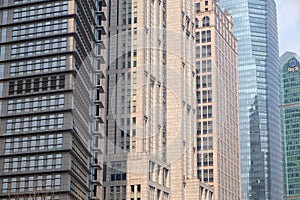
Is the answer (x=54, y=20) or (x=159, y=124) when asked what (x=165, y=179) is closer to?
(x=159, y=124)

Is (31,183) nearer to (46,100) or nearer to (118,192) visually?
(46,100)

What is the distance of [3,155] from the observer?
107m

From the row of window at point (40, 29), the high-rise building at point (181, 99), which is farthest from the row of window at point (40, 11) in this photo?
the high-rise building at point (181, 99)

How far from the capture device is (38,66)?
11138cm

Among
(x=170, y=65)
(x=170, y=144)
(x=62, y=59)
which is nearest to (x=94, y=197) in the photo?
(x=62, y=59)

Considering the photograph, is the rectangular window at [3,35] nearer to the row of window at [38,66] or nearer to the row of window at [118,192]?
the row of window at [38,66]

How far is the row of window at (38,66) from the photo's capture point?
110125 mm

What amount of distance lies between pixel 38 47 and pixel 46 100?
1026 cm

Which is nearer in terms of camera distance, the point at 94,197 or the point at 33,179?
the point at 33,179

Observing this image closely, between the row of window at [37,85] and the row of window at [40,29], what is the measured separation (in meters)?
8.46

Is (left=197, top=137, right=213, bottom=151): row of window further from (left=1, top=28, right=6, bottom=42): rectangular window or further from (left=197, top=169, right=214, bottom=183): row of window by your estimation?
(left=1, top=28, right=6, bottom=42): rectangular window

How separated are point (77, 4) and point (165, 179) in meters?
59.8

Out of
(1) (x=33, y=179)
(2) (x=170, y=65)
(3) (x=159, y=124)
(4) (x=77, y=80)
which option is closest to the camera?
(1) (x=33, y=179)

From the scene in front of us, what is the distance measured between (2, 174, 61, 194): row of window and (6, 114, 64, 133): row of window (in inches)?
331
